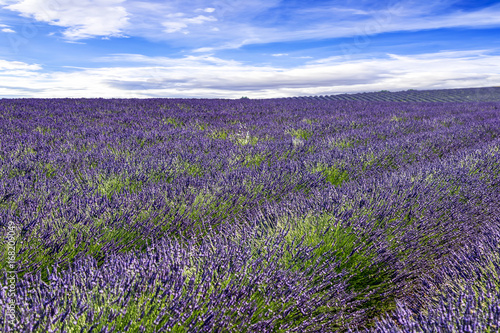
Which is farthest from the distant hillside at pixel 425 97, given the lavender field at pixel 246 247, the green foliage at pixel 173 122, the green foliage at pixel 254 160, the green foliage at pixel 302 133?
the lavender field at pixel 246 247

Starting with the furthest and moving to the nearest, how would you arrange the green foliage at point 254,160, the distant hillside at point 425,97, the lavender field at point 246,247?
the distant hillside at point 425,97 < the green foliage at point 254,160 < the lavender field at point 246,247

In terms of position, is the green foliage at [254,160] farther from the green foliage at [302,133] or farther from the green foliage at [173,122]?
the green foliage at [173,122]

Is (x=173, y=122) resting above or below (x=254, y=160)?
above

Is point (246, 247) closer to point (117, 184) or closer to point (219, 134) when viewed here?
point (117, 184)

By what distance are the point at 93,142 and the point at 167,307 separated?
194 inches

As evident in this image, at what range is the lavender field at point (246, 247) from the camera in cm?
139

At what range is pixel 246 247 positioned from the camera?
1.94 m

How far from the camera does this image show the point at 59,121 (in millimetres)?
8461

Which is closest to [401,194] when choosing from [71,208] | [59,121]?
[71,208]

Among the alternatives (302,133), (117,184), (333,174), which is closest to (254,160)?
(333,174)

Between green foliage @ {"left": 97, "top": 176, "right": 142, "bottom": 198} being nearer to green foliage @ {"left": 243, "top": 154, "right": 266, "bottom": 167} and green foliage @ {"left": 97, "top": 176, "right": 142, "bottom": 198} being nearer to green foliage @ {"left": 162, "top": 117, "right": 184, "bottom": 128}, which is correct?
green foliage @ {"left": 243, "top": 154, "right": 266, "bottom": 167}

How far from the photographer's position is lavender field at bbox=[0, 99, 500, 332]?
1394 millimetres

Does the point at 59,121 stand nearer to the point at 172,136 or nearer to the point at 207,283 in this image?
the point at 172,136

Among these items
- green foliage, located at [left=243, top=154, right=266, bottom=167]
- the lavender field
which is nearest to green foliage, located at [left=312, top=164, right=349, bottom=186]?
the lavender field
